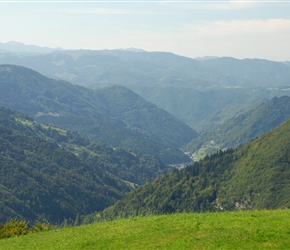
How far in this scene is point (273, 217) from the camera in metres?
59.0

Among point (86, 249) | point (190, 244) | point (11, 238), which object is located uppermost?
point (190, 244)

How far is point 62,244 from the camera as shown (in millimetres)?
57875

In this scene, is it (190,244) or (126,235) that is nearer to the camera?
(190,244)

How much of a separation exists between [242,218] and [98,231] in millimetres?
19971

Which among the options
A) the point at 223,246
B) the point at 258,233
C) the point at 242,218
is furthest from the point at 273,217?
the point at 223,246

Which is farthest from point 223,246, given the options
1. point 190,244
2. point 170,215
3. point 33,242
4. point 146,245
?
point 33,242

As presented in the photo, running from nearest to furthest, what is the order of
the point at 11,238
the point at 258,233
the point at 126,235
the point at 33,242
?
the point at 258,233 < the point at 126,235 < the point at 33,242 < the point at 11,238

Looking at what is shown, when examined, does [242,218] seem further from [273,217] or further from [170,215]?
[170,215]

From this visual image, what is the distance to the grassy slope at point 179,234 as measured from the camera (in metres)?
49.9

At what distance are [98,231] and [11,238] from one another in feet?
46.4

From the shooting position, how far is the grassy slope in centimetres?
4991

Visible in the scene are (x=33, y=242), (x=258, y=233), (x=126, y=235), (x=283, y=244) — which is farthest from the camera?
(x=33, y=242)

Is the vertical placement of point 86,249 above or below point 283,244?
below

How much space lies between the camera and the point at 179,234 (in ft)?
180
